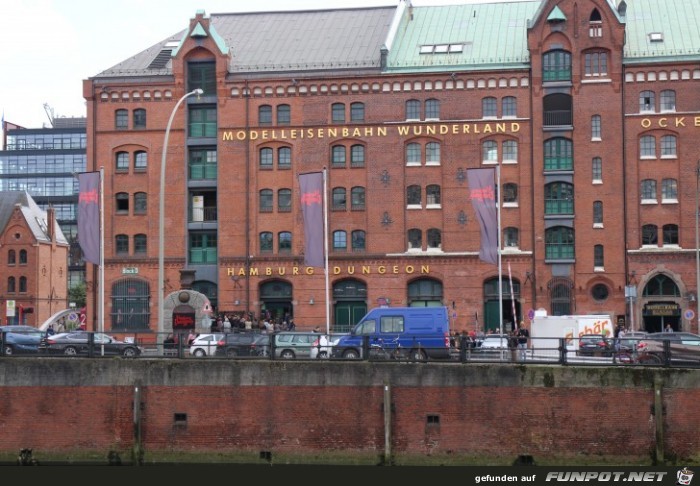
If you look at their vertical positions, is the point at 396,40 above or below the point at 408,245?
above

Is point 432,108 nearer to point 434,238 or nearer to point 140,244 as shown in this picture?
point 434,238

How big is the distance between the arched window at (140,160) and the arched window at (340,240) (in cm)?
1150

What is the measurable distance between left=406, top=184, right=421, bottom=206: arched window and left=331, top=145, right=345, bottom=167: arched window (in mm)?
3926

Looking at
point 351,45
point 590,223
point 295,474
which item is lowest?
point 295,474

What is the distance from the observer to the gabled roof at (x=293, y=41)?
6669 cm

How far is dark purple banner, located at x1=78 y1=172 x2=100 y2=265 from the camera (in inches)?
1841

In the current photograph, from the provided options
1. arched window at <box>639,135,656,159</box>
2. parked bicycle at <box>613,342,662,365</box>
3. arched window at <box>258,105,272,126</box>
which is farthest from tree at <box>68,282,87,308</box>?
parked bicycle at <box>613,342,662,365</box>

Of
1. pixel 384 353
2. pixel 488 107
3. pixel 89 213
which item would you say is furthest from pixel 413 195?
pixel 384 353

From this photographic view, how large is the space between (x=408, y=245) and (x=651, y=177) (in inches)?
527

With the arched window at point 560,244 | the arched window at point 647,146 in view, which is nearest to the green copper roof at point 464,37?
the arched window at point 647,146

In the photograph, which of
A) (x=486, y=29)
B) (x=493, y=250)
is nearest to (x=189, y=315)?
(x=493, y=250)

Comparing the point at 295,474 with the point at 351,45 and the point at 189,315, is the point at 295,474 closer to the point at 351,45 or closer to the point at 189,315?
the point at 189,315

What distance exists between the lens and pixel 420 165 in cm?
6469

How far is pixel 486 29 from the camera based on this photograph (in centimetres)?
6825
